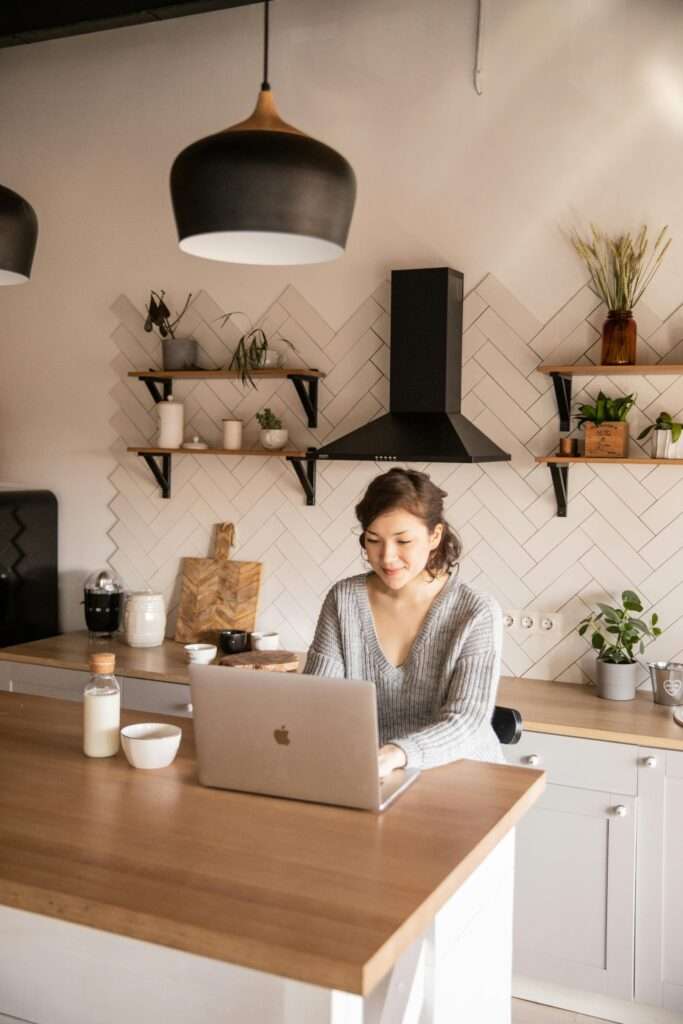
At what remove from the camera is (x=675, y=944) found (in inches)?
116

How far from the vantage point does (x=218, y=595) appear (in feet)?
13.8

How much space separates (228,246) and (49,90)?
306 centimetres

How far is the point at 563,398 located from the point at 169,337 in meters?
1.66

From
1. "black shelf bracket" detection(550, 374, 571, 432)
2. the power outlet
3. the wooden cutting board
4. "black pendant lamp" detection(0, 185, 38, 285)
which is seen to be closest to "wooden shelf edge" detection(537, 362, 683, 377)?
"black shelf bracket" detection(550, 374, 571, 432)

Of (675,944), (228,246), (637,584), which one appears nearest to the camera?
(228,246)

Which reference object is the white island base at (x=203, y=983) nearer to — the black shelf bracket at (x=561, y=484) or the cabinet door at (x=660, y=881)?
the cabinet door at (x=660, y=881)

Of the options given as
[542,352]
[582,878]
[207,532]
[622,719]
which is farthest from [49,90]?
[582,878]

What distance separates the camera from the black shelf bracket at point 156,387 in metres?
4.29

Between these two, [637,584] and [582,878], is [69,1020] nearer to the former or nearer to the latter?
[582,878]

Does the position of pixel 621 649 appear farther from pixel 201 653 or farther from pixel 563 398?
pixel 201 653

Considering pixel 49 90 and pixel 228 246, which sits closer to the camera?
pixel 228 246

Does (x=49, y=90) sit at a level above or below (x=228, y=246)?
above

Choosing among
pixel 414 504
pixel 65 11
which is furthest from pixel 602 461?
pixel 65 11

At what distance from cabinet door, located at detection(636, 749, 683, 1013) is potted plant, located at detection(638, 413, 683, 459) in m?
0.95
